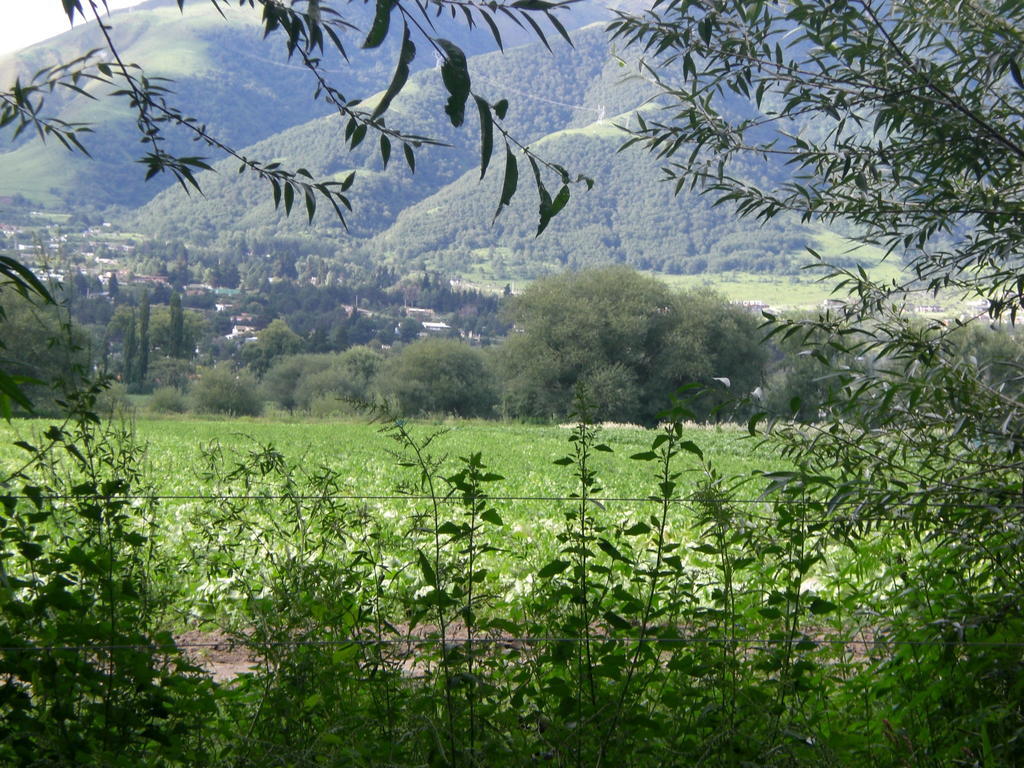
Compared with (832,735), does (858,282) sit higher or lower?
higher

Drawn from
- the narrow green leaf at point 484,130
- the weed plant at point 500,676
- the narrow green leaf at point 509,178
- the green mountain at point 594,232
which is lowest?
the weed plant at point 500,676

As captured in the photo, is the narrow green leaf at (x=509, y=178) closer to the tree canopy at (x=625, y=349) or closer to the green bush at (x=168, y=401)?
the green bush at (x=168, y=401)

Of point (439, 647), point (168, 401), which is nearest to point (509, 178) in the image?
point (439, 647)

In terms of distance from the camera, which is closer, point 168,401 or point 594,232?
point 168,401

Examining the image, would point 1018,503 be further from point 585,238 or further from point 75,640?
point 585,238

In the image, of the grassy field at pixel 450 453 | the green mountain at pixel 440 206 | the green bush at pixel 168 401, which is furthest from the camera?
the green mountain at pixel 440 206

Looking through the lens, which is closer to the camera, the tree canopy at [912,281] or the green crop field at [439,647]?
the green crop field at [439,647]

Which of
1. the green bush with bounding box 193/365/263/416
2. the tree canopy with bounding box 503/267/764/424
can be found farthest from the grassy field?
the green bush with bounding box 193/365/263/416

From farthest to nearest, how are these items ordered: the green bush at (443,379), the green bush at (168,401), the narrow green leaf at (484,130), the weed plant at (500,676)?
the green bush at (443,379) → the green bush at (168,401) → the weed plant at (500,676) → the narrow green leaf at (484,130)

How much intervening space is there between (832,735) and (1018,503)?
2.88 feet

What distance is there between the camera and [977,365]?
271cm

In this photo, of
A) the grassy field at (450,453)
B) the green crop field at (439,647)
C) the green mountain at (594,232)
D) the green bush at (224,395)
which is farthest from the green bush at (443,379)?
the green mountain at (594,232)

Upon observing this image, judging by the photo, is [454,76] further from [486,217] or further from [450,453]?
[486,217]

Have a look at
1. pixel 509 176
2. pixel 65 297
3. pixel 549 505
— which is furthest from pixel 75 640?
pixel 549 505
